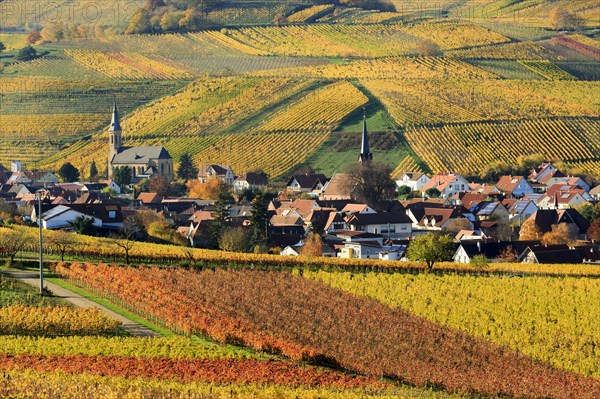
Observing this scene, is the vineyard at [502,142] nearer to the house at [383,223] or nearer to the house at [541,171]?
the house at [541,171]

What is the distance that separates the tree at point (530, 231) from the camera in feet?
220

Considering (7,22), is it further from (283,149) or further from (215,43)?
(283,149)

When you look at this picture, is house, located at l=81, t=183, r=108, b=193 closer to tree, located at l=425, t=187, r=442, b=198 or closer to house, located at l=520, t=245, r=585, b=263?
tree, located at l=425, t=187, r=442, b=198

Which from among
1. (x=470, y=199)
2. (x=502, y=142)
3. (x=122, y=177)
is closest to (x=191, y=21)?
(x=502, y=142)

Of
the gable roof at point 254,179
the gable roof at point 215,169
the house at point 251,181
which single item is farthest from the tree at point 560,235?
the gable roof at point 215,169

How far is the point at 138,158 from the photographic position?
328 ft

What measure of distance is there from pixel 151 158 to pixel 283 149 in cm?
1074

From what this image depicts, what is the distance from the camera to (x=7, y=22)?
164m

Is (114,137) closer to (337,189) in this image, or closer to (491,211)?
(337,189)

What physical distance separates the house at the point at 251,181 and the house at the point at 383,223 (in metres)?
19.2

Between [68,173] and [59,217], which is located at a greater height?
[59,217]

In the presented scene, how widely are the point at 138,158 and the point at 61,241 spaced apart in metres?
46.7

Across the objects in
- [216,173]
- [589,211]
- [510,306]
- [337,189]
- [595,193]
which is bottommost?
[216,173]

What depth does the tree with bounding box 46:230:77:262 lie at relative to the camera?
51487mm
